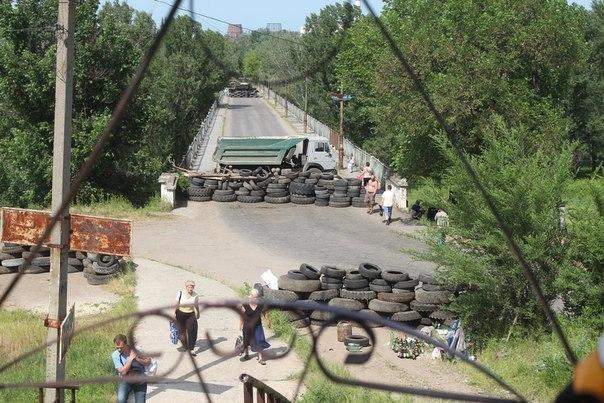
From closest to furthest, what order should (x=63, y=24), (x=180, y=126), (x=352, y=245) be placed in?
1. (x=63, y=24)
2. (x=352, y=245)
3. (x=180, y=126)

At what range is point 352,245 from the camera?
2202cm

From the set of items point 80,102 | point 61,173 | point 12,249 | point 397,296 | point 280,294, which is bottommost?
point 12,249

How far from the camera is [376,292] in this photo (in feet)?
52.4

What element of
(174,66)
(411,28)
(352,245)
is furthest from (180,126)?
(352,245)

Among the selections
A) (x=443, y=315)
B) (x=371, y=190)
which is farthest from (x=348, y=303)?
(x=371, y=190)

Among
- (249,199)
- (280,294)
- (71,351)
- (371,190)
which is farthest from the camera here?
(249,199)

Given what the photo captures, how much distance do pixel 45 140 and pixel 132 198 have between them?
3.24 meters

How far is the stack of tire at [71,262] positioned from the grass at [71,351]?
5.11ft

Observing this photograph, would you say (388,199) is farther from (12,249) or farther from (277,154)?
(12,249)

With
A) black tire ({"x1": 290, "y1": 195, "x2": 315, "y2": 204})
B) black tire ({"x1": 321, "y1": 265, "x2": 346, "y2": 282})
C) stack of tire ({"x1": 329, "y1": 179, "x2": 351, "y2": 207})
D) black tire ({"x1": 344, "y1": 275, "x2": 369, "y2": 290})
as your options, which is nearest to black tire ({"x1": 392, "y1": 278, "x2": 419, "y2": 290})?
black tire ({"x1": 344, "y1": 275, "x2": 369, "y2": 290})

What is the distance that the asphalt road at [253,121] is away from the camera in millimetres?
52156

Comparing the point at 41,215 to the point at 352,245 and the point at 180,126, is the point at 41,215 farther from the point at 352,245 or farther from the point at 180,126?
the point at 180,126

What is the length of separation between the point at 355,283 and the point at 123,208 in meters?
11.3

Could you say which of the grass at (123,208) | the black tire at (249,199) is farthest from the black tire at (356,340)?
the black tire at (249,199)
